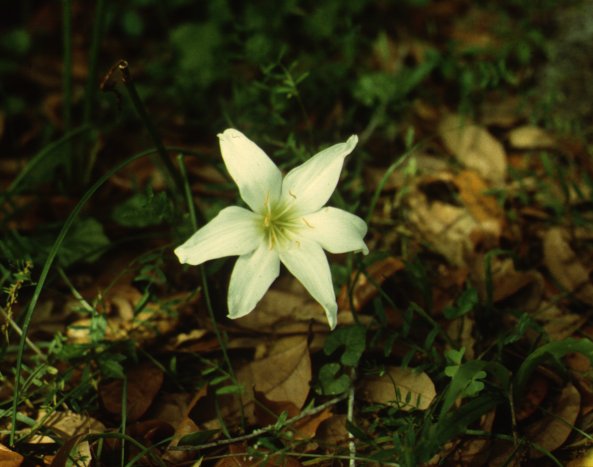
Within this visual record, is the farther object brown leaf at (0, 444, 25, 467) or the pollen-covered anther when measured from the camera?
the pollen-covered anther

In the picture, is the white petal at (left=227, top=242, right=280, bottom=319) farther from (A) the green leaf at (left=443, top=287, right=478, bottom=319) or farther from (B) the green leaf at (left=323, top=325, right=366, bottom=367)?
(A) the green leaf at (left=443, top=287, right=478, bottom=319)

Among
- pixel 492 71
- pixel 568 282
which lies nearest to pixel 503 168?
pixel 492 71

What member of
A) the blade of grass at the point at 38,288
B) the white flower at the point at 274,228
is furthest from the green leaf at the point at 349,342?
the blade of grass at the point at 38,288

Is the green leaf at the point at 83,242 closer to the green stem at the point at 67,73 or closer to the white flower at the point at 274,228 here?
the green stem at the point at 67,73

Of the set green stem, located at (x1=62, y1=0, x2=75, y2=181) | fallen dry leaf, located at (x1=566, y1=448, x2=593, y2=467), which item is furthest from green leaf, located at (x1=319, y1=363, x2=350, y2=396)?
green stem, located at (x1=62, y1=0, x2=75, y2=181)

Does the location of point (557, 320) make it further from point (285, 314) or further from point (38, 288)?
point (38, 288)

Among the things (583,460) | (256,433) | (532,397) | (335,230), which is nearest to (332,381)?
(256,433)
